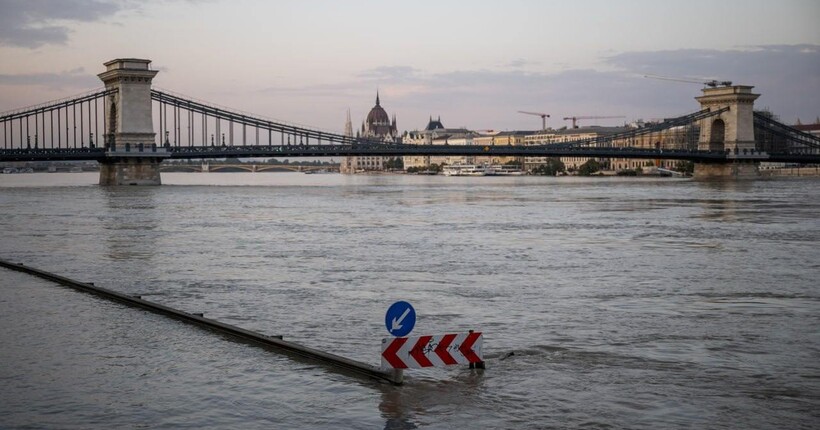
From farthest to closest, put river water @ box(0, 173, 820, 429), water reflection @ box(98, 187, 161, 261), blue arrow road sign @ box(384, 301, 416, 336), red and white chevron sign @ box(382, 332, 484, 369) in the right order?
water reflection @ box(98, 187, 161, 261) < red and white chevron sign @ box(382, 332, 484, 369) < blue arrow road sign @ box(384, 301, 416, 336) < river water @ box(0, 173, 820, 429)

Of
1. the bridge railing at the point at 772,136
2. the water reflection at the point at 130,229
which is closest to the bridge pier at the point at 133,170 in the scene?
the water reflection at the point at 130,229

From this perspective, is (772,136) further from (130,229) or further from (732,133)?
(130,229)

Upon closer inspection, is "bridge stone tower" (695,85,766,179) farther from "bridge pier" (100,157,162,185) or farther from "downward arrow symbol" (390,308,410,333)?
"downward arrow symbol" (390,308,410,333)

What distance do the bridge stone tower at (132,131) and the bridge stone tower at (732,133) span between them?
70896 millimetres

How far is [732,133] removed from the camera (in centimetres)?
12825

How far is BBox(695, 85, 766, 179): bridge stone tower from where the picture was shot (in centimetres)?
12669

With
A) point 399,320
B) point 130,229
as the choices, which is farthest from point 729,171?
point 399,320

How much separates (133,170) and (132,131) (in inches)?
149

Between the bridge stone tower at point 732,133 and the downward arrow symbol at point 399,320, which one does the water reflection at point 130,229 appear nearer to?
the downward arrow symbol at point 399,320

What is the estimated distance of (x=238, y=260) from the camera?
26.1 m

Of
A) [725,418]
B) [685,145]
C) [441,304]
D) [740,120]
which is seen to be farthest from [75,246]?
[685,145]

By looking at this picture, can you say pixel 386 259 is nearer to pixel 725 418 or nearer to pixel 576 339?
pixel 576 339

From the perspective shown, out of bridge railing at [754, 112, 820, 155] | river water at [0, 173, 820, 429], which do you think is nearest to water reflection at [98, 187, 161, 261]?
river water at [0, 173, 820, 429]

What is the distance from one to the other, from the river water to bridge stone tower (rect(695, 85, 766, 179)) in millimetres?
98225
